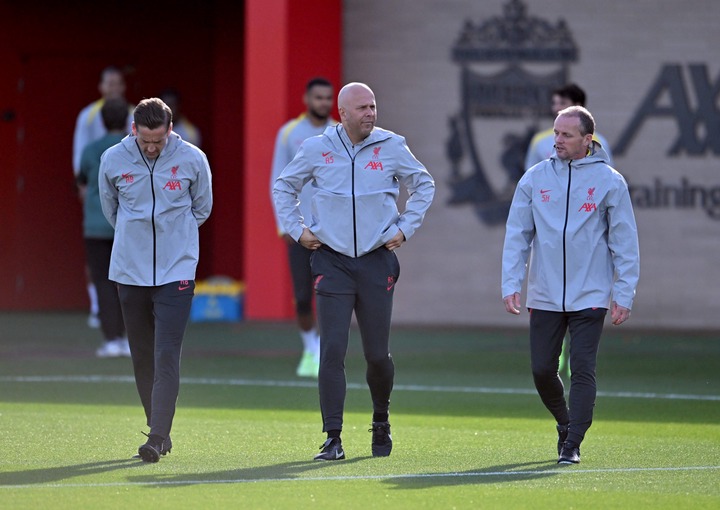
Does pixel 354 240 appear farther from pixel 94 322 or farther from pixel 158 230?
Answer: pixel 94 322

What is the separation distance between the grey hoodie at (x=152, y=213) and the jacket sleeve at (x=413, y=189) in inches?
43.4

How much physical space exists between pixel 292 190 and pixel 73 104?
11.7 meters

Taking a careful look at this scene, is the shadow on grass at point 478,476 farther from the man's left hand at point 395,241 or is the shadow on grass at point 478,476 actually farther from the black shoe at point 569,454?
the man's left hand at point 395,241

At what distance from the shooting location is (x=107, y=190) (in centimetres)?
864

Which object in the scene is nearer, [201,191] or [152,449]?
[152,449]

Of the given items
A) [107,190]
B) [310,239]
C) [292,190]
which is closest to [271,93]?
[292,190]

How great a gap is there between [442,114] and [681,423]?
8087 mm

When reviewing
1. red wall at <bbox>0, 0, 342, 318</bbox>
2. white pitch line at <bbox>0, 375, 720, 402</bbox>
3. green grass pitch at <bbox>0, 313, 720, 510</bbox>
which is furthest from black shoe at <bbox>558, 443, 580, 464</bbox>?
red wall at <bbox>0, 0, 342, 318</bbox>

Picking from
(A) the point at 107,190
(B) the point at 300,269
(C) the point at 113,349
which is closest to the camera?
(A) the point at 107,190

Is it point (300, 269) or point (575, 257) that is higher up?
point (575, 257)

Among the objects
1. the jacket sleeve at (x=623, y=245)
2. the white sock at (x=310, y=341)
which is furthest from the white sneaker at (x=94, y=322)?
the jacket sleeve at (x=623, y=245)

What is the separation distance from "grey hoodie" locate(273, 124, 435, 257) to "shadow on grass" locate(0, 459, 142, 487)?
1.61m

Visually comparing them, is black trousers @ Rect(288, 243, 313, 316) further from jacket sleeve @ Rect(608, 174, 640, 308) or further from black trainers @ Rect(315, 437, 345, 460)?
jacket sleeve @ Rect(608, 174, 640, 308)

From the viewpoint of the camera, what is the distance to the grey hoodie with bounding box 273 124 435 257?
8414 mm
